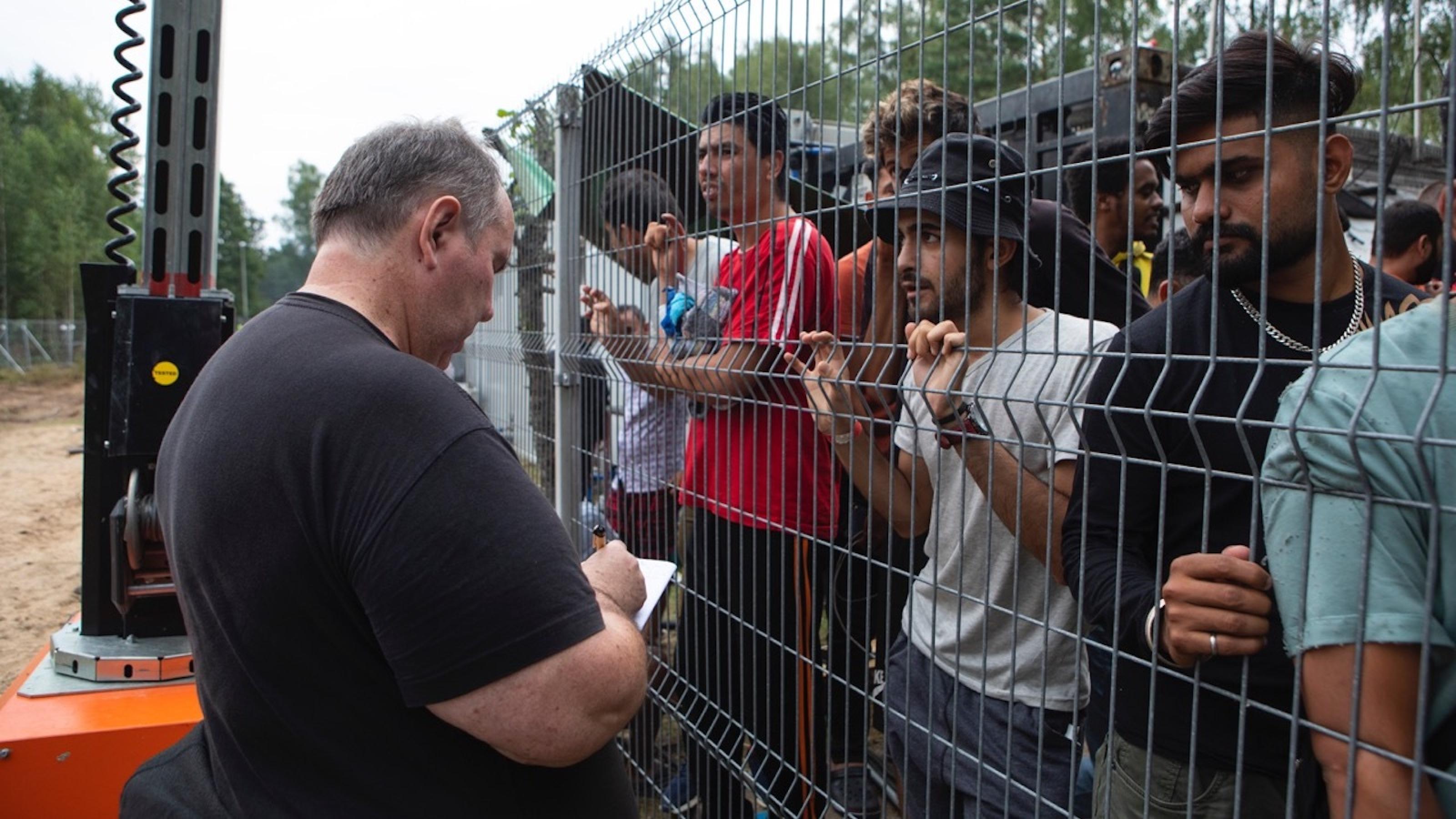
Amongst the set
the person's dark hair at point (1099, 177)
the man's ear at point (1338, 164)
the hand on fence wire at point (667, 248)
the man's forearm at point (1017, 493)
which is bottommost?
the man's forearm at point (1017, 493)

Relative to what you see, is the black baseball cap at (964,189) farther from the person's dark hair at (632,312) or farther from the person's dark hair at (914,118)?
the person's dark hair at (632,312)

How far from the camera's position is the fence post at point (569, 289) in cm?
383

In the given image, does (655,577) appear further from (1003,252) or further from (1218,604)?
(1218,604)

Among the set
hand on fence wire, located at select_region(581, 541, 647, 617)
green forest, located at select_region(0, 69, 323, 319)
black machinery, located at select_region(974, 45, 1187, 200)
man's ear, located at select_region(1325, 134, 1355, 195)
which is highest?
green forest, located at select_region(0, 69, 323, 319)

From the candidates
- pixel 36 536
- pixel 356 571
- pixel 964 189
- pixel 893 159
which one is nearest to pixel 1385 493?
pixel 964 189

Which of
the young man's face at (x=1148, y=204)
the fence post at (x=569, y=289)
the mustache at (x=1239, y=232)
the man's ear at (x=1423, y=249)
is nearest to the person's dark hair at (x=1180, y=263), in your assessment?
the young man's face at (x=1148, y=204)

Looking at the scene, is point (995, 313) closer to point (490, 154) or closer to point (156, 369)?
point (490, 154)

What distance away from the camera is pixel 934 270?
190 centimetres

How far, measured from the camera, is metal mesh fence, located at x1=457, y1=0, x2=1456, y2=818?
1.13 meters

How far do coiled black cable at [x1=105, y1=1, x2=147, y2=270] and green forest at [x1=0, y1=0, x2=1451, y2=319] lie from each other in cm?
39

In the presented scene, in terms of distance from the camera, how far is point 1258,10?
1.70 m

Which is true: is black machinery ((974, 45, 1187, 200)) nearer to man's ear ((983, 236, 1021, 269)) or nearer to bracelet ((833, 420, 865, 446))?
man's ear ((983, 236, 1021, 269))

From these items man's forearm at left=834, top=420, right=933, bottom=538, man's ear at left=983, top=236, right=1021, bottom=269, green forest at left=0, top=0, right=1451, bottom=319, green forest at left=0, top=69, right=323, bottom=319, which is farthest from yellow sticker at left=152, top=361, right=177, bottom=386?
green forest at left=0, top=69, right=323, bottom=319

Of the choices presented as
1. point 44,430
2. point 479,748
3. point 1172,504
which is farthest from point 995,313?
point 44,430
